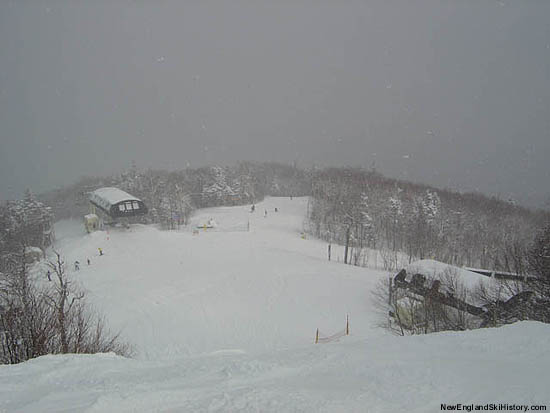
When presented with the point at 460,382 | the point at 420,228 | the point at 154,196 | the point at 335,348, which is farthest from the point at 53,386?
the point at 154,196

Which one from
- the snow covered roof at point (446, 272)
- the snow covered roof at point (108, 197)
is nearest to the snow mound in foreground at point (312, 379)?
the snow covered roof at point (446, 272)

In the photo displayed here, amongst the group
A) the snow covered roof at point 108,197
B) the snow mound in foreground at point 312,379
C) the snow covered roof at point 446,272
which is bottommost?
the snow covered roof at point 446,272

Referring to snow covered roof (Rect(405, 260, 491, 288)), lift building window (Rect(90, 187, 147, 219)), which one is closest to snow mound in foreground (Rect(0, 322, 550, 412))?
snow covered roof (Rect(405, 260, 491, 288))

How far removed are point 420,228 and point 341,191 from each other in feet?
95.1

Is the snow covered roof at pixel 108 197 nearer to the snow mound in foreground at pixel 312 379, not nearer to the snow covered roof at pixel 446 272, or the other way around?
the snow covered roof at pixel 446 272

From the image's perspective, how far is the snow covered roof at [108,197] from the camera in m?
47.6

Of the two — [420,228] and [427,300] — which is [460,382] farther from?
[420,228]

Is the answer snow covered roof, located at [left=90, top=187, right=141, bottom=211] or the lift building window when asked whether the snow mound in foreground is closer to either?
the lift building window

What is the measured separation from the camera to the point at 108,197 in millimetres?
49469

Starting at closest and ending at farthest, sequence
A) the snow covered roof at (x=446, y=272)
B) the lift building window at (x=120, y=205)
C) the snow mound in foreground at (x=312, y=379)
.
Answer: the snow mound in foreground at (x=312, y=379) → the snow covered roof at (x=446, y=272) → the lift building window at (x=120, y=205)

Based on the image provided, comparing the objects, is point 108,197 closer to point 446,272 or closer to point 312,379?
point 446,272

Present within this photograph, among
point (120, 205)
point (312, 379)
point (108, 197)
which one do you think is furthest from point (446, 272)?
point (108, 197)

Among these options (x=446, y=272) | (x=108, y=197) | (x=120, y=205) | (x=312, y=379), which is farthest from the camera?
(x=108, y=197)

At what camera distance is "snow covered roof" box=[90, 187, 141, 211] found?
4759 cm
